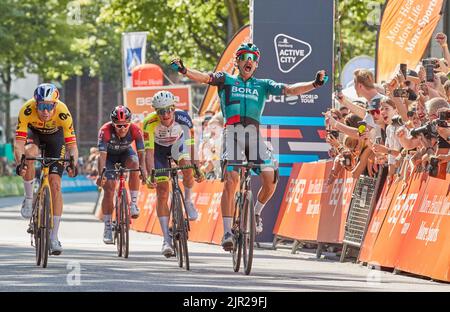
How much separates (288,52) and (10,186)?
111ft

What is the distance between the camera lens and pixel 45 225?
1600cm

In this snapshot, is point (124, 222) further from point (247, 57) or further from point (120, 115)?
point (247, 57)

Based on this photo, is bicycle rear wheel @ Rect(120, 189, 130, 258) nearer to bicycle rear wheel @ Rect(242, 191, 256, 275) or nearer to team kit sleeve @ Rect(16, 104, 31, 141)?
team kit sleeve @ Rect(16, 104, 31, 141)

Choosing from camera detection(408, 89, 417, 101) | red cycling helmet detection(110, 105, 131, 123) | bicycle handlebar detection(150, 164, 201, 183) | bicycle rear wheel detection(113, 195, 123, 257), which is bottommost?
bicycle rear wheel detection(113, 195, 123, 257)

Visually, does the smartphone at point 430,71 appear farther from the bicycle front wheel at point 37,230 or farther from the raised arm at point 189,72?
the bicycle front wheel at point 37,230

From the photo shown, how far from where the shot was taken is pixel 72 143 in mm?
16344

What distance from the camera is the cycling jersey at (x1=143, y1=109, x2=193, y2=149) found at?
1745 centimetres

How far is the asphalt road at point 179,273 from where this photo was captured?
523 inches

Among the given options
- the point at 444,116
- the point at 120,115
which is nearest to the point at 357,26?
the point at 120,115

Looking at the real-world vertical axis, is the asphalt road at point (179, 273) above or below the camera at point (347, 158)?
below

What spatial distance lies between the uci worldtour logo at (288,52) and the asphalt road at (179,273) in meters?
2.93

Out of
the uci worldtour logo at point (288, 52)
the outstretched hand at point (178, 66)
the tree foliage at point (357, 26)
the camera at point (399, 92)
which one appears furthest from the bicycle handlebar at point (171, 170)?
the tree foliage at point (357, 26)

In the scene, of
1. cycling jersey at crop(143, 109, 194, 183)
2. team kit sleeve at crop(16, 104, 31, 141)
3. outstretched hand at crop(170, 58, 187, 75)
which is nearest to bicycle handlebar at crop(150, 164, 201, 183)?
cycling jersey at crop(143, 109, 194, 183)
